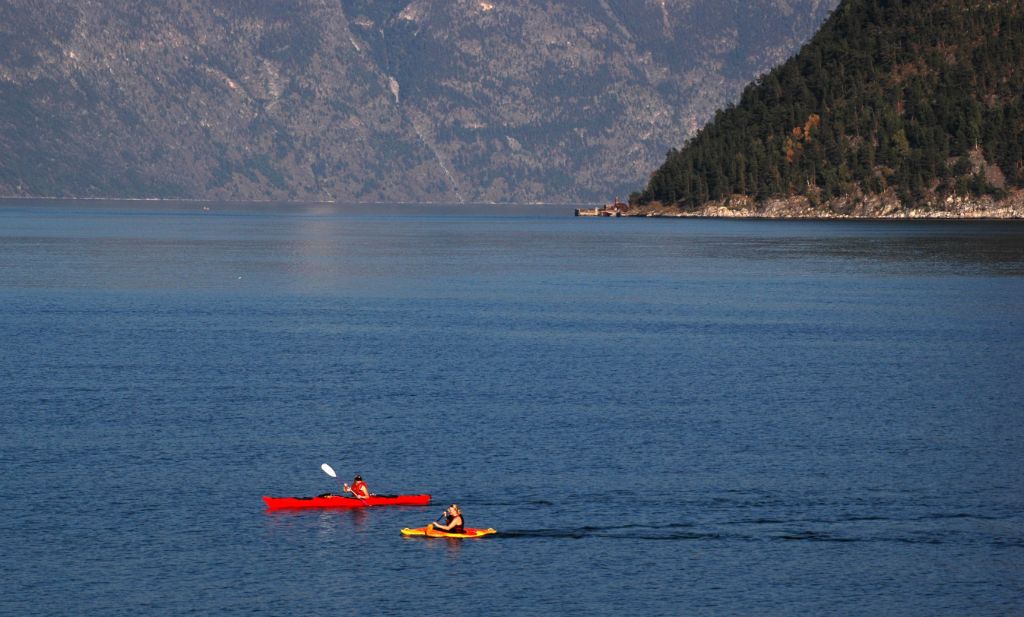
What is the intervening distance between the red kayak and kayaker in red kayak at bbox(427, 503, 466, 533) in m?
5.00

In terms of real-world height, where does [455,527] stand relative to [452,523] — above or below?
below

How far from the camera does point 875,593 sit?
59938 millimetres

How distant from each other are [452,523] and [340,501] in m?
7.05

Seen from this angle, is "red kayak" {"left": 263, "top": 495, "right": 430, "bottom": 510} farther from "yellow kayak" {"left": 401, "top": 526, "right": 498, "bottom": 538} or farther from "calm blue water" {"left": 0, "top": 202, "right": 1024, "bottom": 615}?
"yellow kayak" {"left": 401, "top": 526, "right": 498, "bottom": 538}

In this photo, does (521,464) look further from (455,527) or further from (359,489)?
(455,527)

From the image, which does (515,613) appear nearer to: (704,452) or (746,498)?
(746,498)

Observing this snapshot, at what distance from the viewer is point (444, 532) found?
214 feet

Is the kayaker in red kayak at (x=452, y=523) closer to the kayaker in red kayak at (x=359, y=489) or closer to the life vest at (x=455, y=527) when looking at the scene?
the life vest at (x=455, y=527)

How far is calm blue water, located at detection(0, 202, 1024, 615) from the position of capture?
2375 inches

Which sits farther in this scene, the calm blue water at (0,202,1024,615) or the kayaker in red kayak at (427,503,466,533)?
the kayaker in red kayak at (427,503,466,533)

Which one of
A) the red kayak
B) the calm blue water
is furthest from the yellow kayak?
the red kayak

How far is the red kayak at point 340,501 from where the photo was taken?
69.8m

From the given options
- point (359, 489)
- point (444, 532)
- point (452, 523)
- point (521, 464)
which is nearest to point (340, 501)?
point (359, 489)

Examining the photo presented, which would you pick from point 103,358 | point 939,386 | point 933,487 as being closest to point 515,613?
point 933,487
